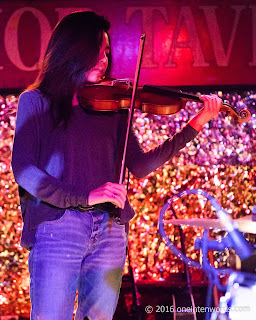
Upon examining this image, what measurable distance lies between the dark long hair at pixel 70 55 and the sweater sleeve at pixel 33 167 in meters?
0.11

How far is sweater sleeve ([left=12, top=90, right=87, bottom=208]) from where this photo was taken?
1322 millimetres

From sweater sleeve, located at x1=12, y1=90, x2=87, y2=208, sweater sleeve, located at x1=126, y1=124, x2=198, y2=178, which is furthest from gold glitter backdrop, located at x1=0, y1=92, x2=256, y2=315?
sweater sleeve, located at x1=12, y1=90, x2=87, y2=208

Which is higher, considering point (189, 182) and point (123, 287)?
point (189, 182)

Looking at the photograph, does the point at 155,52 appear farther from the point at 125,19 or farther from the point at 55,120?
the point at 55,120

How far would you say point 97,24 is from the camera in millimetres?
1563

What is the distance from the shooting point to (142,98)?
1718mm

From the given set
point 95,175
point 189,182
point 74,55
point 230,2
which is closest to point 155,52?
point 230,2

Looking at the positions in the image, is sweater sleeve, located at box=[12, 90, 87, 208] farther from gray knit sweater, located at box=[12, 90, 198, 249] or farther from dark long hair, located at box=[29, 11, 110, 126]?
dark long hair, located at box=[29, 11, 110, 126]

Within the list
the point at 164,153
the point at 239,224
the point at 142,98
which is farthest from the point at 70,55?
the point at 239,224

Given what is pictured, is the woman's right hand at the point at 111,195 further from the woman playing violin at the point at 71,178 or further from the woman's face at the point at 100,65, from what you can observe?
the woman's face at the point at 100,65

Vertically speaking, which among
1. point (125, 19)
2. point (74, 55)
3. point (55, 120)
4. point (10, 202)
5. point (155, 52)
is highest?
point (125, 19)

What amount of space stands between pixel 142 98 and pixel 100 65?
214 millimetres

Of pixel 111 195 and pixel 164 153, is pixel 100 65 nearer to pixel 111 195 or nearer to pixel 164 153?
pixel 164 153

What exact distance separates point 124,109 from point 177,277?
179 centimetres
